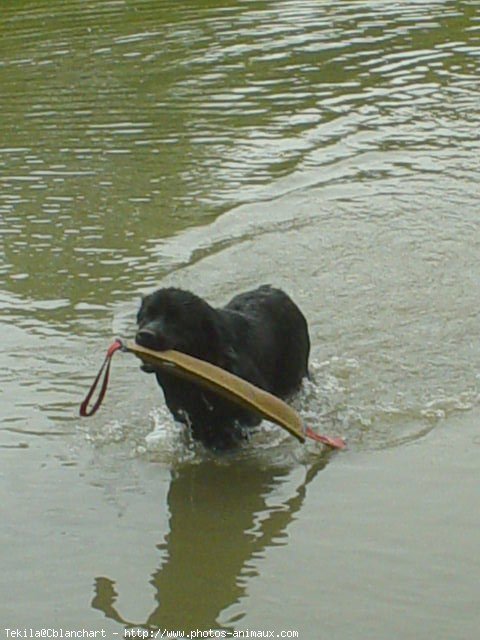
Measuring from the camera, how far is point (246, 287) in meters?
11.3

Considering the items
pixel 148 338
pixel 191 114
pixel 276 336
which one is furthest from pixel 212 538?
pixel 191 114

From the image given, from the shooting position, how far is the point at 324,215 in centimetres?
1308

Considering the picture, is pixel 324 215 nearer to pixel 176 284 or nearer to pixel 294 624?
pixel 176 284

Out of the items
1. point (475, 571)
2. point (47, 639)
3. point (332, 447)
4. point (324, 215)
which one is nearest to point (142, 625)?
point (47, 639)

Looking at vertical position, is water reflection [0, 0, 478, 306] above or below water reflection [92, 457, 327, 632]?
below

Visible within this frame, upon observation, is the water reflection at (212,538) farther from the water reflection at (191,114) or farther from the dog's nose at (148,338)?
the water reflection at (191,114)

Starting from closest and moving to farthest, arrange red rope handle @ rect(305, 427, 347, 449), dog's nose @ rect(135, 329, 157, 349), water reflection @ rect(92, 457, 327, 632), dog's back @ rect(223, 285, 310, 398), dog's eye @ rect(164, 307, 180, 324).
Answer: water reflection @ rect(92, 457, 327, 632), dog's nose @ rect(135, 329, 157, 349), dog's eye @ rect(164, 307, 180, 324), red rope handle @ rect(305, 427, 347, 449), dog's back @ rect(223, 285, 310, 398)

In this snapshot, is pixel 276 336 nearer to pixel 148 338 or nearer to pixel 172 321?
pixel 172 321

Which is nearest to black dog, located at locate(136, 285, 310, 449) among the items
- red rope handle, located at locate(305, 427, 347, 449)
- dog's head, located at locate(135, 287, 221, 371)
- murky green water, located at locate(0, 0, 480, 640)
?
dog's head, located at locate(135, 287, 221, 371)

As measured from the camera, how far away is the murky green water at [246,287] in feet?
22.3

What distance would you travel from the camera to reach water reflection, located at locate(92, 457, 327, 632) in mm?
6590

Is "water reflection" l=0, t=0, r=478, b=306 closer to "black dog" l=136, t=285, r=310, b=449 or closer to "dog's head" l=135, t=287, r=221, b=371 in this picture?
"black dog" l=136, t=285, r=310, b=449

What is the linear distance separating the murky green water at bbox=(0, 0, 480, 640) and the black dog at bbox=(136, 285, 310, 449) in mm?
237

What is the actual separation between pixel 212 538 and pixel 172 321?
4.02ft
